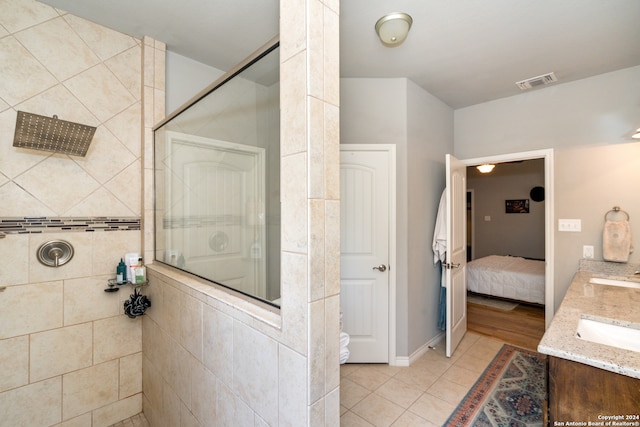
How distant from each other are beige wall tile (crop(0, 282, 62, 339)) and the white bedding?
4.79 m

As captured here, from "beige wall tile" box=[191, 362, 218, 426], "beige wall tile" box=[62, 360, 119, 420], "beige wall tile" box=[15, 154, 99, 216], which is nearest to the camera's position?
"beige wall tile" box=[191, 362, 218, 426]

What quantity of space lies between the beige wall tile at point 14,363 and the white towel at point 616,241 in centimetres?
430

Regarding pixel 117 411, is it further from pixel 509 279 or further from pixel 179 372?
pixel 509 279

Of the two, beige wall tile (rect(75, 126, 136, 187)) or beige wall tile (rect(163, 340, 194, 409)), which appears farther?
beige wall tile (rect(75, 126, 136, 187))

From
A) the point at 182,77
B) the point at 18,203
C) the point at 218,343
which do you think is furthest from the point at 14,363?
the point at 182,77

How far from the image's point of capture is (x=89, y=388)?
184cm

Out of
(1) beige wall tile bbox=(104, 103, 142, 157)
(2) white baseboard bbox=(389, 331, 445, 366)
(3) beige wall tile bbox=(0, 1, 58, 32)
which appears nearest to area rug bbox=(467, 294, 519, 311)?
(2) white baseboard bbox=(389, 331, 445, 366)

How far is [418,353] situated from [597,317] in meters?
1.59

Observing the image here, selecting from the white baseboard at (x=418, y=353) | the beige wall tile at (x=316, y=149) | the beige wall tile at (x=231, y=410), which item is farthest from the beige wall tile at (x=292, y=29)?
the white baseboard at (x=418, y=353)

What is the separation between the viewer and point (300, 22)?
33.6 inches

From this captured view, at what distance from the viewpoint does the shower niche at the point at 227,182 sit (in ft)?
3.71

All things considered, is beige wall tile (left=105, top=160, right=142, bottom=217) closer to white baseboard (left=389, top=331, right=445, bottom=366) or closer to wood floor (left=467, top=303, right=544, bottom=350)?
white baseboard (left=389, top=331, right=445, bottom=366)

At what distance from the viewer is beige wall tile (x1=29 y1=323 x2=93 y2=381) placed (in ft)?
5.46

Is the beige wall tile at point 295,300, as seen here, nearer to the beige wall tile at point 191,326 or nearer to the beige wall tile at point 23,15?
the beige wall tile at point 191,326
